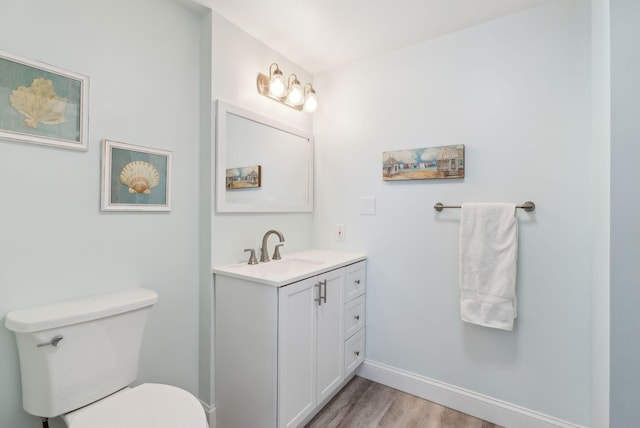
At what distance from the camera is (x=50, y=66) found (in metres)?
1.18

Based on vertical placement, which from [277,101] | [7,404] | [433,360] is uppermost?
[277,101]

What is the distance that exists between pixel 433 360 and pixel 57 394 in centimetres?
191

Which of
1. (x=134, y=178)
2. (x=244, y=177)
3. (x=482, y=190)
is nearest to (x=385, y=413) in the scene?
(x=482, y=190)

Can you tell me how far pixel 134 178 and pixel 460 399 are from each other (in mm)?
2227

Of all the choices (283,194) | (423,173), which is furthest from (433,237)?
(283,194)

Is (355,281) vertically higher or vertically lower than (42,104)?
lower

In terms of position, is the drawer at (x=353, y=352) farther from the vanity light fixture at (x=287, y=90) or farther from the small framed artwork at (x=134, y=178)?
the vanity light fixture at (x=287, y=90)

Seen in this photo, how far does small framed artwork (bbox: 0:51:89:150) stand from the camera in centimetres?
108

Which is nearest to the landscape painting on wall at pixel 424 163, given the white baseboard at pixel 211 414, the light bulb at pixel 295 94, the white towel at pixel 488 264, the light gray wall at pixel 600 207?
the white towel at pixel 488 264

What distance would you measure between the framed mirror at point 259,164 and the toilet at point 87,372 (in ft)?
2.47

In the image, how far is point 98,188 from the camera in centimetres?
132

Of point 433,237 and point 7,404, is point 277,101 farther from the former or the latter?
point 7,404

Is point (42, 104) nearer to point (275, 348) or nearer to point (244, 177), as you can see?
point (244, 177)

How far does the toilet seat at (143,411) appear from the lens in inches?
39.4
